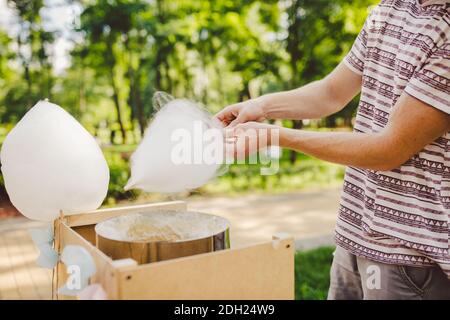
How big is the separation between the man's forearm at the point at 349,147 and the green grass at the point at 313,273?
2.47 meters

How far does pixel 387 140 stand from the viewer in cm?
134

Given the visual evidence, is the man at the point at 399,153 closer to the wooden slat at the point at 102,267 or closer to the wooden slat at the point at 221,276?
the wooden slat at the point at 221,276

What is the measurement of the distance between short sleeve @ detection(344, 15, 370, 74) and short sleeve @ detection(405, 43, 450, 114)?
1.31 feet

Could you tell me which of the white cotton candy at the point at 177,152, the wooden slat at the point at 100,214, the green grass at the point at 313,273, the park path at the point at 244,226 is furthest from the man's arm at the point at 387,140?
the park path at the point at 244,226

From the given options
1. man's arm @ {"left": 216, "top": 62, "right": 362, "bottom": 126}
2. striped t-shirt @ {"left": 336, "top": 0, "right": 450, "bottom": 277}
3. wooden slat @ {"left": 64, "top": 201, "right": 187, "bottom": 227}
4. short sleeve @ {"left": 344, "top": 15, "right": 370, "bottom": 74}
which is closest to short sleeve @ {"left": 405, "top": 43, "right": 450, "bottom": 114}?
striped t-shirt @ {"left": 336, "top": 0, "right": 450, "bottom": 277}

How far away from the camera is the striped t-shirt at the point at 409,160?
1.31m

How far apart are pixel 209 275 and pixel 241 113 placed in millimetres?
773

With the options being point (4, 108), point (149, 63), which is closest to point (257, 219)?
point (149, 63)

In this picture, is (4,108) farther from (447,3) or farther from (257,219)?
(447,3)

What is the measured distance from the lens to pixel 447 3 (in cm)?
136

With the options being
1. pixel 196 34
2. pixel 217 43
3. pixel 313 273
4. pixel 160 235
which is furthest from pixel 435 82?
pixel 217 43

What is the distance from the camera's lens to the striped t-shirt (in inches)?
51.4

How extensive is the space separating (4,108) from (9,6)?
112 inches

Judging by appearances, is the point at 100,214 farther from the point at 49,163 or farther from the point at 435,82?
the point at 435,82
